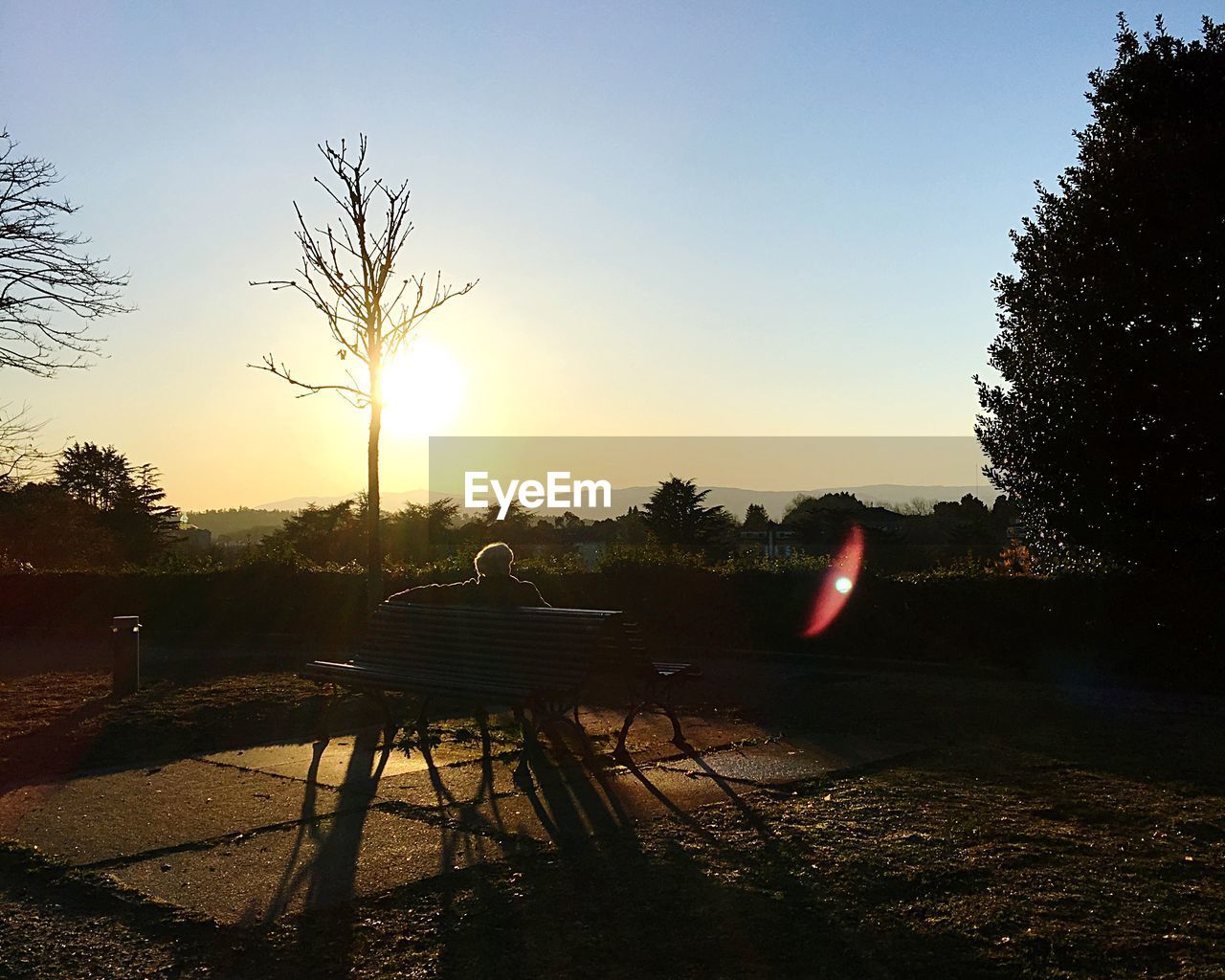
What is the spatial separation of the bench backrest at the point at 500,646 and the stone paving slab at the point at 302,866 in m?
1.85

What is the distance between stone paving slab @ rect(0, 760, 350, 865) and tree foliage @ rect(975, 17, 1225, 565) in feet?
35.3

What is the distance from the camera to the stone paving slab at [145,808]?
582 centimetres

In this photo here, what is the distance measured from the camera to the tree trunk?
1498 cm

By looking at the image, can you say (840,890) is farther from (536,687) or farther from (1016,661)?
(1016,661)

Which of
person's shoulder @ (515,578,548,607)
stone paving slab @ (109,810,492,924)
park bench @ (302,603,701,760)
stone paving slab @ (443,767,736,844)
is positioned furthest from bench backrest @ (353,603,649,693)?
stone paving slab @ (109,810,492,924)

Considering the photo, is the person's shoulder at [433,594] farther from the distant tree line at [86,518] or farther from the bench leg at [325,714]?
the distant tree line at [86,518]

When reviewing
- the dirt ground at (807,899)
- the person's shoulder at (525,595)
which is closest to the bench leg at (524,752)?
the person's shoulder at (525,595)

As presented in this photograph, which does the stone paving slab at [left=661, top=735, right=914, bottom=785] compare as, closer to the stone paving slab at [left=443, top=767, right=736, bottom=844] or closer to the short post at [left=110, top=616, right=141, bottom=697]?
the stone paving slab at [left=443, top=767, right=736, bottom=844]

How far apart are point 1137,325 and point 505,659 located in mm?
9919

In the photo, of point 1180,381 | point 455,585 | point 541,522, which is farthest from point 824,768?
point 541,522

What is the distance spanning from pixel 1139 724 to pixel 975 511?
98.2 metres

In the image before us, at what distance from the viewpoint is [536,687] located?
25.1 ft

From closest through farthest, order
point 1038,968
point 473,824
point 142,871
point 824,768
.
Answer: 1. point 1038,968
2. point 142,871
3. point 473,824
4. point 824,768

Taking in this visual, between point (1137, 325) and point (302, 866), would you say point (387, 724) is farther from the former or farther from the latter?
point (1137, 325)
